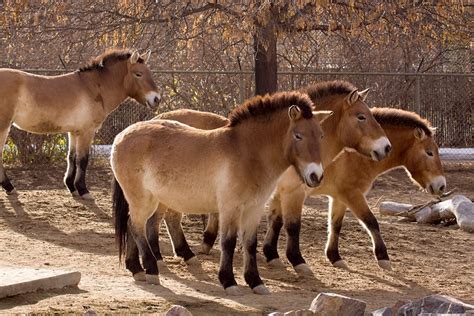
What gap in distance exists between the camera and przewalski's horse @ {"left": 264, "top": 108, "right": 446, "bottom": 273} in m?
10.1

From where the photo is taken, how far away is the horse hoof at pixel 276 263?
1029cm

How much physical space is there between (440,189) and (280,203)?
1.72m

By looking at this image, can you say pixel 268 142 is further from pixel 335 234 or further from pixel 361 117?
pixel 335 234

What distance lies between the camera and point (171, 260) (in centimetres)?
1020

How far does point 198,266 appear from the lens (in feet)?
32.7

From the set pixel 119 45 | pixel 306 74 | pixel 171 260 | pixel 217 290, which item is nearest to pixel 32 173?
pixel 119 45

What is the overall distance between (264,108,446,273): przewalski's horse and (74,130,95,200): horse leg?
4.04 metres

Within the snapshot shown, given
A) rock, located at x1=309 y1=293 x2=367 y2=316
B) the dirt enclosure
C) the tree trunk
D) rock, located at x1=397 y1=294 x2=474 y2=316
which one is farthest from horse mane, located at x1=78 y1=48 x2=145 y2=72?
rock, located at x1=397 y1=294 x2=474 y2=316

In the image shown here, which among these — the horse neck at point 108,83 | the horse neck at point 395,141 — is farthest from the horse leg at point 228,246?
the horse neck at point 108,83

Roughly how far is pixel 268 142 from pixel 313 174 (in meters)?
0.57

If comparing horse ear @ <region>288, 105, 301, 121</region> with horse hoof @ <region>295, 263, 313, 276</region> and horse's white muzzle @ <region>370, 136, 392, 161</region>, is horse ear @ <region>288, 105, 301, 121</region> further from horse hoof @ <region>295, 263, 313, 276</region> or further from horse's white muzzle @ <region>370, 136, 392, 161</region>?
horse hoof @ <region>295, 263, 313, 276</region>

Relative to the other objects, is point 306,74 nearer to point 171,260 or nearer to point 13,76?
point 13,76

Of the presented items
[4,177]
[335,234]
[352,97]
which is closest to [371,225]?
[335,234]

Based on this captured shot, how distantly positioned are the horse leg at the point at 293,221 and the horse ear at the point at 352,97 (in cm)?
95
